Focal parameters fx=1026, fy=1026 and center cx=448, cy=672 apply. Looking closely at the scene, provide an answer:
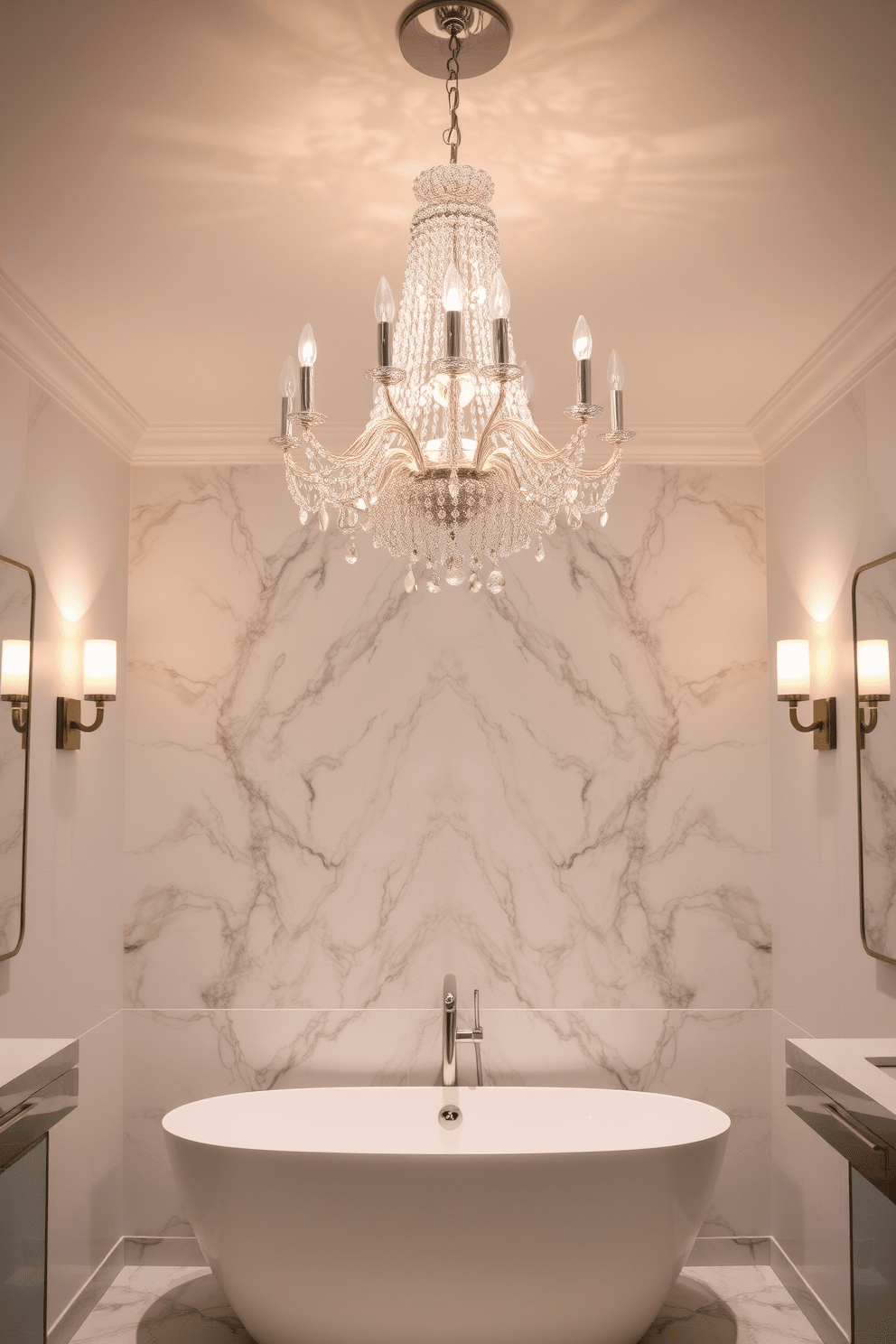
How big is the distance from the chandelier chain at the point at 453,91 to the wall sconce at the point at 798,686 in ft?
5.83

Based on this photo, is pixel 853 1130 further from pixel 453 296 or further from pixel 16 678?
pixel 16 678

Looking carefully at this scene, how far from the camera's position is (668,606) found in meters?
3.59

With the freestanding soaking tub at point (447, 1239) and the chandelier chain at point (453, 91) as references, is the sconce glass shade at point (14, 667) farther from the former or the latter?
the chandelier chain at point (453, 91)

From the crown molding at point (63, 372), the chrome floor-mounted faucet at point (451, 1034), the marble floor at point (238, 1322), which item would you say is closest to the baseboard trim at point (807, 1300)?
the marble floor at point (238, 1322)

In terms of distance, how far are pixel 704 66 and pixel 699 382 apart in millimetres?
1488

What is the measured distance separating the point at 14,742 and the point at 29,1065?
2.74 feet

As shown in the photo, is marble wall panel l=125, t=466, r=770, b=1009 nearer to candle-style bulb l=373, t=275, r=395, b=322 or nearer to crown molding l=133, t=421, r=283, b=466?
crown molding l=133, t=421, r=283, b=466

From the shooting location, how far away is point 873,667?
260 centimetres

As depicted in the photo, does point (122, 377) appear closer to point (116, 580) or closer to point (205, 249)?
point (116, 580)

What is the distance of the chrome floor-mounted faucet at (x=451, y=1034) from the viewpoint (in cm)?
324

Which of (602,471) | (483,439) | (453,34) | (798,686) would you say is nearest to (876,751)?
(798,686)

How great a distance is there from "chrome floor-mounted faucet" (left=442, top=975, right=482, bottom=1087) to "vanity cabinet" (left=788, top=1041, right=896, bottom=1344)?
1.23 m

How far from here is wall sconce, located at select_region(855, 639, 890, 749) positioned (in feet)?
8.31

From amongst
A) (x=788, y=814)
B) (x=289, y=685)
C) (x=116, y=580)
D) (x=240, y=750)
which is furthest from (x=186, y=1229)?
(x=788, y=814)
